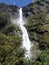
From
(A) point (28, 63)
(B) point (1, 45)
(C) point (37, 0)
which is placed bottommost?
(A) point (28, 63)

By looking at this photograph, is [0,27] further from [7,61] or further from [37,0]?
[7,61]

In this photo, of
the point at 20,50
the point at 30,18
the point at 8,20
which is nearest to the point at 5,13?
the point at 8,20

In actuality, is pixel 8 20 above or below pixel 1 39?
above

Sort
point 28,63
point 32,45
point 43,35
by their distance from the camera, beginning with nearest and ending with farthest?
point 28,63 → point 32,45 → point 43,35

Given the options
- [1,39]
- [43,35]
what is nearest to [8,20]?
[43,35]

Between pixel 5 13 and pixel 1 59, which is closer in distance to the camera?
pixel 1 59

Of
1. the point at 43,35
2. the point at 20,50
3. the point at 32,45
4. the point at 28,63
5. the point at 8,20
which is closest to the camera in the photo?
the point at 28,63
